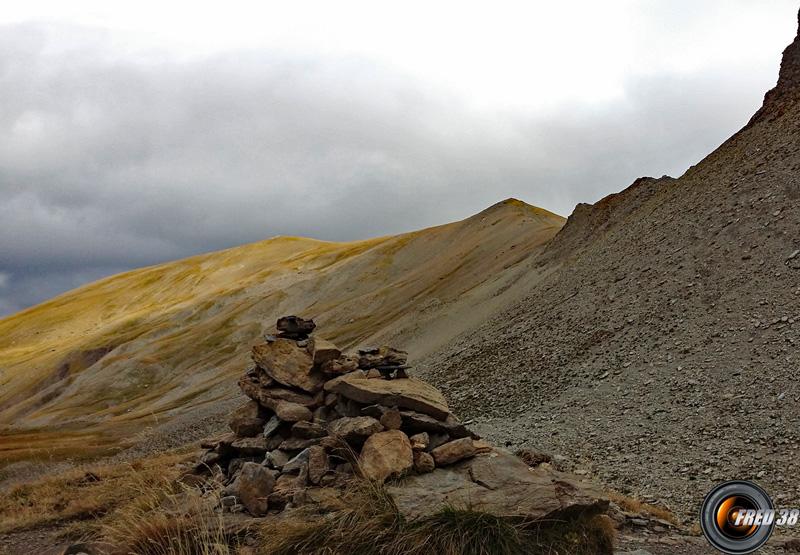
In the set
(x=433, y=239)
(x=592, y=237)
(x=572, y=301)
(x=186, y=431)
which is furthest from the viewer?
(x=433, y=239)

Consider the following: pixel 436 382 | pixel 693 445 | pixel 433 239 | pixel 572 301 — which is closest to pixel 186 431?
pixel 436 382

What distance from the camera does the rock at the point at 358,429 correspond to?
8664 mm

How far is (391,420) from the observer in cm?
895

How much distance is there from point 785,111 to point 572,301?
13.6m

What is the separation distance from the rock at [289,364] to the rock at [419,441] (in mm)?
2658

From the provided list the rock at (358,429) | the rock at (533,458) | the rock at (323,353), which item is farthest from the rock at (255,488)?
the rock at (533,458)

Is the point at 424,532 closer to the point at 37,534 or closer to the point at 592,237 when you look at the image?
the point at 37,534

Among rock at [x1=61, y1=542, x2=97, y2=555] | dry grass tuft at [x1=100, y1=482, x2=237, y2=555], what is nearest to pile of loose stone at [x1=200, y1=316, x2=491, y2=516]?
dry grass tuft at [x1=100, y1=482, x2=237, y2=555]

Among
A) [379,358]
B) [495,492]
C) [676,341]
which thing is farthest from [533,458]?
[676,341]

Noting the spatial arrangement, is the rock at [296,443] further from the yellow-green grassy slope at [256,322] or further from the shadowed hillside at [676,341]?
the yellow-green grassy slope at [256,322]

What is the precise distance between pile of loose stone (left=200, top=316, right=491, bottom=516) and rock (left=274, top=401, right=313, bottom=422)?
17mm

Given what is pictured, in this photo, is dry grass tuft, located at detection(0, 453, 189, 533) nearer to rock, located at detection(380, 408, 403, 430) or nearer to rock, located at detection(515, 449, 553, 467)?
rock, located at detection(380, 408, 403, 430)

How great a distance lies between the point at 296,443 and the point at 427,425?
2.13m

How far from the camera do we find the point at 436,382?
26.8m
